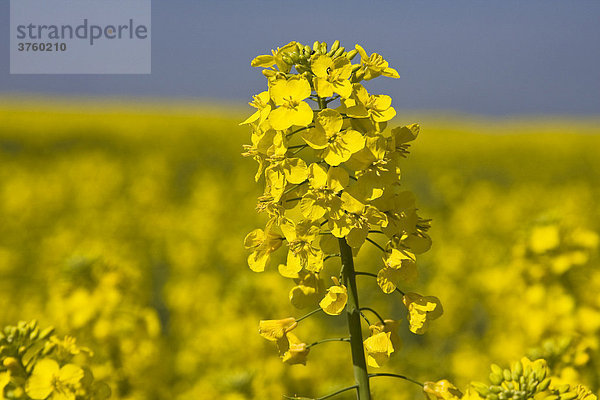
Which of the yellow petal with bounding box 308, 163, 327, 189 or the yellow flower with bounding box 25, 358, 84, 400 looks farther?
the yellow flower with bounding box 25, 358, 84, 400

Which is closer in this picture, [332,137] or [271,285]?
[332,137]

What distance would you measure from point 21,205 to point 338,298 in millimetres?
13087

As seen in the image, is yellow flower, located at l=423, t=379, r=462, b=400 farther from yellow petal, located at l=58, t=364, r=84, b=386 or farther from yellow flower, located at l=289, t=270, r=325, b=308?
yellow petal, located at l=58, t=364, r=84, b=386

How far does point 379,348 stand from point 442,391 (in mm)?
349

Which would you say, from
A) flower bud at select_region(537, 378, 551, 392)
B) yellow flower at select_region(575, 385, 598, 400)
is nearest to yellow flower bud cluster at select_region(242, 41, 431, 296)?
flower bud at select_region(537, 378, 551, 392)

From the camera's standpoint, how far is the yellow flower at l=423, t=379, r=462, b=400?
2283mm

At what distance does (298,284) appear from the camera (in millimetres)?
2326

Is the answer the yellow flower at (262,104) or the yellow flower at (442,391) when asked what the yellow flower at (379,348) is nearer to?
the yellow flower at (442,391)

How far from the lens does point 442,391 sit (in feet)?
7.54

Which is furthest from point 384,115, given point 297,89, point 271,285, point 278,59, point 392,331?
point 271,285

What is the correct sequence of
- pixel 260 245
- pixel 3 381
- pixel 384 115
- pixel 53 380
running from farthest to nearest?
pixel 53 380 < pixel 3 381 < pixel 260 245 < pixel 384 115

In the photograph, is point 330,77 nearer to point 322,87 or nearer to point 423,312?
point 322,87

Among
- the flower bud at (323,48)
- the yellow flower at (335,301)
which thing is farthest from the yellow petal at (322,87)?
the yellow flower at (335,301)

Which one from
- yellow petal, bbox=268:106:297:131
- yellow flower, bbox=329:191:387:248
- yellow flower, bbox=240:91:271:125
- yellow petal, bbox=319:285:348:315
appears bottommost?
yellow petal, bbox=319:285:348:315
